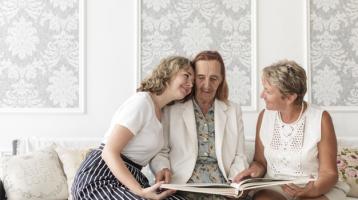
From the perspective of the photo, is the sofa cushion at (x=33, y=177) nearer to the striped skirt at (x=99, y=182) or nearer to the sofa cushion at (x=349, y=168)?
the striped skirt at (x=99, y=182)

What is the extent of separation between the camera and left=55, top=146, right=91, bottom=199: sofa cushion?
2.72 meters

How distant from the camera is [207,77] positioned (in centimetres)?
229

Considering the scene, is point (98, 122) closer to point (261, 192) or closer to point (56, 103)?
point (56, 103)

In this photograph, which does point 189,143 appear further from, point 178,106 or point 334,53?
point 334,53

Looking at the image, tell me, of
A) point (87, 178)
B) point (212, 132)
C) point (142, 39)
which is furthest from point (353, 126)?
point (87, 178)

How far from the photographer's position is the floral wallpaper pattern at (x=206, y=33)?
3312mm

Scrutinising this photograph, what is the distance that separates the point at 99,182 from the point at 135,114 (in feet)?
1.17

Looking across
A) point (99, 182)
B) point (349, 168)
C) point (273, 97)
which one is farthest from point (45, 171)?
point (349, 168)

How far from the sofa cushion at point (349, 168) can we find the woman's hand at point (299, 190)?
2.54 ft

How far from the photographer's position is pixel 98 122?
329cm

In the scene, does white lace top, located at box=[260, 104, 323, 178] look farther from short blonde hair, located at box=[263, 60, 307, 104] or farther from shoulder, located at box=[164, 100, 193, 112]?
shoulder, located at box=[164, 100, 193, 112]

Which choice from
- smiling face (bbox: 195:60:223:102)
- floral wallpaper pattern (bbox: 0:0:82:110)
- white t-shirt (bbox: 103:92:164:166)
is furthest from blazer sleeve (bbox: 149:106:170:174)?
floral wallpaper pattern (bbox: 0:0:82:110)

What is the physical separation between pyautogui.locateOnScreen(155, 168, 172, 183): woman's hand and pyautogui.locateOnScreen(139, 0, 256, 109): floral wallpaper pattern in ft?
4.31

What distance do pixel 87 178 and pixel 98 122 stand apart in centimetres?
136
